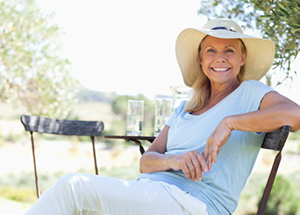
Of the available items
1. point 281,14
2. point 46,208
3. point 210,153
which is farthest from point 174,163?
point 281,14

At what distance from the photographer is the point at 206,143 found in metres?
1.71

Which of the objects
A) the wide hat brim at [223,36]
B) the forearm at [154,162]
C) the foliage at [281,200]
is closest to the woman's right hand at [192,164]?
the forearm at [154,162]

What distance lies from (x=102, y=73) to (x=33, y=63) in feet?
49.2

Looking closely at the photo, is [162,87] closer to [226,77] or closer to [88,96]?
[88,96]

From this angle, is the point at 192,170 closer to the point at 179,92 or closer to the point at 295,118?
the point at 295,118

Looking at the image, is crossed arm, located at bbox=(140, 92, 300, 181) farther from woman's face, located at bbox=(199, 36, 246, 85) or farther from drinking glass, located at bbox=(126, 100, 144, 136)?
drinking glass, located at bbox=(126, 100, 144, 136)

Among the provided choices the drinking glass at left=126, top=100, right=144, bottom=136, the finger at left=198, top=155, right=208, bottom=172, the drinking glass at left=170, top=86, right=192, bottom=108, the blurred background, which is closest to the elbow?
Answer: the finger at left=198, top=155, right=208, bottom=172

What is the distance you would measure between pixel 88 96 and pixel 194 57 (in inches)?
708

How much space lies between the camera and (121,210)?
1.52 metres

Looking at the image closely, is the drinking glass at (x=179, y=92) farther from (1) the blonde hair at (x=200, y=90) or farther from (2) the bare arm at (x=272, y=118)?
(2) the bare arm at (x=272, y=118)

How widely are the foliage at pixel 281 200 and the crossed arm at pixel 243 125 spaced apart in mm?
8130

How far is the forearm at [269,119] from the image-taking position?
1.55 metres

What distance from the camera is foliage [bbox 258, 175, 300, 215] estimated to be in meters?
9.23

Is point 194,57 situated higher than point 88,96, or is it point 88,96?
point 194,57
